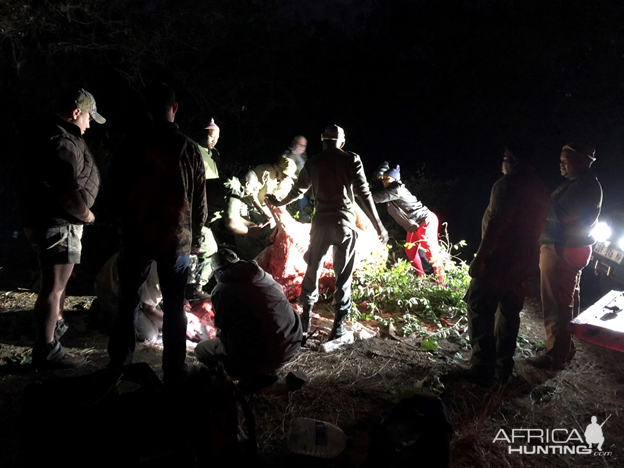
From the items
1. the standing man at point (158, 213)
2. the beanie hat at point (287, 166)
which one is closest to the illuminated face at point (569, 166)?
the standing man at point (158, 213)

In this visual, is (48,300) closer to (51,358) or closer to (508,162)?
(51,358)

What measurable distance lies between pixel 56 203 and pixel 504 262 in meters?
3.79

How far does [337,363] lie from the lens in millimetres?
3975

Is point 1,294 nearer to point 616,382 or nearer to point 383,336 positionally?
point 383,336

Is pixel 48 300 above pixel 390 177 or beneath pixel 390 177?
beneath

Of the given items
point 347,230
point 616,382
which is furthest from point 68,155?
point 616,382

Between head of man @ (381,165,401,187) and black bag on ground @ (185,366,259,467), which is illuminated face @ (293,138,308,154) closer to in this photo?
head of man @ (381,165,401,187)

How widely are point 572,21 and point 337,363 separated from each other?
12633 millimetres

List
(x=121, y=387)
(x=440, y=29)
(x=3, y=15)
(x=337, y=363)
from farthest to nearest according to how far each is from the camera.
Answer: (x=440, y=29) < (x=3, y=15) < (x=337, y=363) < (x=121, y=387)

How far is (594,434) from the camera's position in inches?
127

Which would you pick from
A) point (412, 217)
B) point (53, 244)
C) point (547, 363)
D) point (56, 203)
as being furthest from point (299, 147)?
point (547, 363)

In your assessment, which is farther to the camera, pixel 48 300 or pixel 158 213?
pixel 48 300

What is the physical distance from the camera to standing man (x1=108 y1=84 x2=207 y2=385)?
2797 mm
